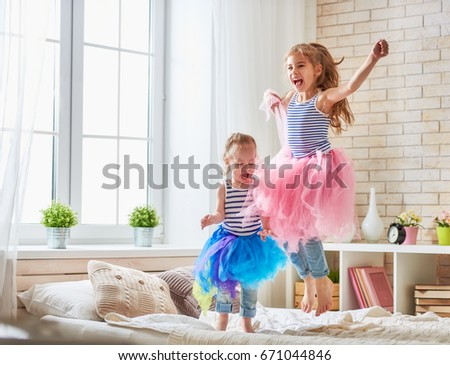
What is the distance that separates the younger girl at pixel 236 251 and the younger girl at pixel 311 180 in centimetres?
9

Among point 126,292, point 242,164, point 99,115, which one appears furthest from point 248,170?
point 99,115

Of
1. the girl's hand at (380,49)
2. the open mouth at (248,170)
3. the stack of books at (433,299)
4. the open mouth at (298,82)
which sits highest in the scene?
the girl's hand at (380,49)

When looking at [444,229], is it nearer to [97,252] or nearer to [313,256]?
[313,256]

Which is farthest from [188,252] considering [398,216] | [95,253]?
[398,216]

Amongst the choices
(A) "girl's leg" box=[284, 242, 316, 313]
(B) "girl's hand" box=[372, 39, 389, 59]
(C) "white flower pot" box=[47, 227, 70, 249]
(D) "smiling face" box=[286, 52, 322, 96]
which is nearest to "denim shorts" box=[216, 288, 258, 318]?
(A) "girl's leg" box=[284, 242, 316, 313]

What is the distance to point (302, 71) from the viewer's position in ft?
9.82

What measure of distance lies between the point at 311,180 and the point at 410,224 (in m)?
1.55

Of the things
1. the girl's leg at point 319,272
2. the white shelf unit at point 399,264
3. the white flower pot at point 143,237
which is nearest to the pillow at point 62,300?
the white flower pot at point 143,237

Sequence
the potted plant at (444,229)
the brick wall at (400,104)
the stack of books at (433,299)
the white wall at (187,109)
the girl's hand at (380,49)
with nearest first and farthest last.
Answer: the girl's hand at (380,49) < the stack of books at (433,299) < the potted plant at (444,229) < the brick wall at (400,104) < the white wall at (187,109)

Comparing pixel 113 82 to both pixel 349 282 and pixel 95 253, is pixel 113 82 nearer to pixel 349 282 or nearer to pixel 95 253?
pixel 95 253

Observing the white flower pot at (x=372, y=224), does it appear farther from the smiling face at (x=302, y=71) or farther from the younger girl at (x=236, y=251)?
the smiling face at (x=302, y=71)

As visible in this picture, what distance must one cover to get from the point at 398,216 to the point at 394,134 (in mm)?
448

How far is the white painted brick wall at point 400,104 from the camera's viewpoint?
4398mm

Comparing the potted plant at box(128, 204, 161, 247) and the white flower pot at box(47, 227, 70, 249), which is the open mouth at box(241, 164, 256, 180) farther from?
the potted plant at box(128, 204, 161, 247)
